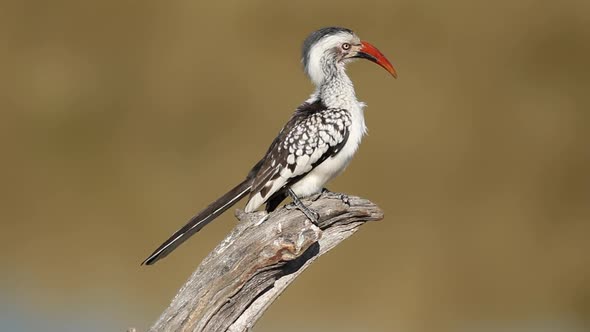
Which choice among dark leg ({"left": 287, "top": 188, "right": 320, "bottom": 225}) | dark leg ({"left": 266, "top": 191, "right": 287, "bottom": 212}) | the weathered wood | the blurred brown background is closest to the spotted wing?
dark leg ({"left": 266, "top": 191, "right": 287, "bottom": 212})

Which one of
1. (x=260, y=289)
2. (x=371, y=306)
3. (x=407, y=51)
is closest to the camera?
(x=260, y=289)

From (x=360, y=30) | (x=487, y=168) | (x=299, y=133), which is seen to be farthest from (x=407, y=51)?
(x=299, y=133)

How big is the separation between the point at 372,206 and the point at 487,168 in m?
5.73

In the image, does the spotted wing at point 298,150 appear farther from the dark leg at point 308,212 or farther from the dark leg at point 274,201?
the dark leg at point 308,212

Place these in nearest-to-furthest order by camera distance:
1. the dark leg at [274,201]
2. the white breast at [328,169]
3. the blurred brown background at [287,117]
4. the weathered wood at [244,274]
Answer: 1. the weathered wood at [244,274]
2. the white breast at [328,169]
3. the dark leg at [274,201]
4. the blurred brown background at [287,117]

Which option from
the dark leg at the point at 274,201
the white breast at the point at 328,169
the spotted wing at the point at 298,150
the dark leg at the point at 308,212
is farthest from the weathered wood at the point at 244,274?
the dark leg at the point at 274,201

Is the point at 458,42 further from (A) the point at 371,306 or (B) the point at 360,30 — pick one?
(A) the point at 371,306

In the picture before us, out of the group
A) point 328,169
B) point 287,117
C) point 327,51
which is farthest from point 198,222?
point 287,117

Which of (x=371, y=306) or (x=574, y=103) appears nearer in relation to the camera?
(x=371, y=306)

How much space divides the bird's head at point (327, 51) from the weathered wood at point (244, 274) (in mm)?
1554

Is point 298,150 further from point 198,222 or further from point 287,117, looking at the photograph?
point 287,117

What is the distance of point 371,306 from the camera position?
1214 centimetres

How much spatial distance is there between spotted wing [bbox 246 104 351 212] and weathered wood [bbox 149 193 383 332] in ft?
1.95

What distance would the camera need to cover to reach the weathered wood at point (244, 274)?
20.5ft
